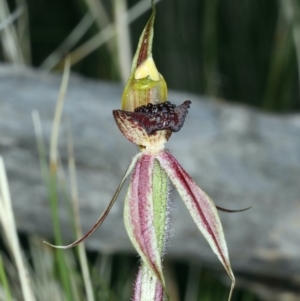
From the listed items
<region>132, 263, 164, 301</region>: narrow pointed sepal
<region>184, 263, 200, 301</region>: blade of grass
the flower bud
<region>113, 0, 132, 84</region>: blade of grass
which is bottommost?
<region>184, 263, 200, 301</region>: blade of grass

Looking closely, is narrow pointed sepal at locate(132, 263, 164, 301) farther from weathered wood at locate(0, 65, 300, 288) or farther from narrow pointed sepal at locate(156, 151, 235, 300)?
weathered wood at locate(0, 65, 300, 288)

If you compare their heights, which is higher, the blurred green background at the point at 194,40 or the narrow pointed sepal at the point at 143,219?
the blurred green background at the point at 194,40

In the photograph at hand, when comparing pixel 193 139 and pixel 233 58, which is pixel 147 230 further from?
pixel 233 58


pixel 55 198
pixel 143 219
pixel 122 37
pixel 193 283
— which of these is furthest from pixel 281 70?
pixel 143 219

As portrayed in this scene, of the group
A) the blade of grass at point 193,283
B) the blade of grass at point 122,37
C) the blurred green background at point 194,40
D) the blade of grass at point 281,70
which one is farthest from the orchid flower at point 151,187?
the blurred green background at point 194,40

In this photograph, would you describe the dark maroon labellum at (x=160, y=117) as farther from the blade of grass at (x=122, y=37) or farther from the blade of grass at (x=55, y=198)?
the blade of grass at (x=122, y=37)

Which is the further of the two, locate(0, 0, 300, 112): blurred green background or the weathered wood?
locate(0, 0, 300, 112): blurred green background

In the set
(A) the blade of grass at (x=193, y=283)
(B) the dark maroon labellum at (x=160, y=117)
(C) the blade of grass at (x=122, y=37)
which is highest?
(C) the blade of grass at (x=122, y=37)

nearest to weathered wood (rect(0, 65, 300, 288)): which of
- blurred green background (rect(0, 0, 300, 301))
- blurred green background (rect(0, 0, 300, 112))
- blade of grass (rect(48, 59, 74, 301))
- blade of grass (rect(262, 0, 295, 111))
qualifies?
blade of grass (rect(48, 59, 74, 301))

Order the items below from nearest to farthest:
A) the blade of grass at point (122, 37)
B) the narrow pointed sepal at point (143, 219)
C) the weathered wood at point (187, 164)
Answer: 1. the narrow pointed sepal at point (143, 219)
2. the weathered wood at point (187, 164)
3. the blade of grass at point (122, 37)
